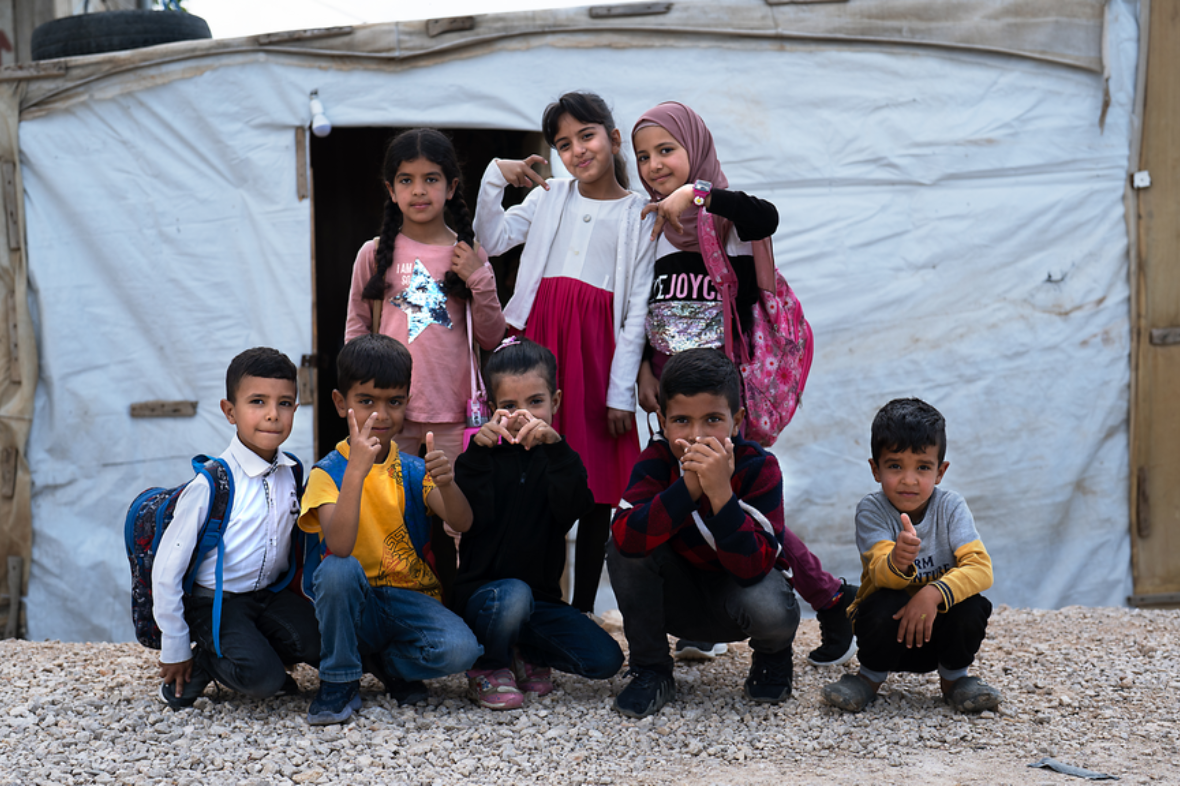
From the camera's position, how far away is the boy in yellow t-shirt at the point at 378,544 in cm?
223

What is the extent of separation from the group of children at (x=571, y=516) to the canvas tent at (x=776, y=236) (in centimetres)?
153

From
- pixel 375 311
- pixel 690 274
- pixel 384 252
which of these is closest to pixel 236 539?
pixel 375 311

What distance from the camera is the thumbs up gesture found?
7.07 feet

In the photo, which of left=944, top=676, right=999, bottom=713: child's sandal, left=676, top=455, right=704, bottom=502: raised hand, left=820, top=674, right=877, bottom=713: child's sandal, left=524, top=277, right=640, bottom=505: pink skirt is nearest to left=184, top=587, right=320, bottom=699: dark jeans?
left=524, top=277, right=640, bottom=505: pink skirt

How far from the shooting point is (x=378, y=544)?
7.83 feet

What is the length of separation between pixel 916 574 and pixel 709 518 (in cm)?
53

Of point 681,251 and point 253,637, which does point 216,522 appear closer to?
point 253,637

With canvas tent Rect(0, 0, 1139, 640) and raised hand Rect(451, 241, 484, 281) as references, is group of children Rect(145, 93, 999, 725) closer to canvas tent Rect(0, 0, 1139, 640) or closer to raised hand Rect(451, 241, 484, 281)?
raised hand Rect(451, 241, 484, 281)

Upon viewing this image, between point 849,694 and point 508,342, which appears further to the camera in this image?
point 508,342

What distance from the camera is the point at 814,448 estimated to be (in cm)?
425

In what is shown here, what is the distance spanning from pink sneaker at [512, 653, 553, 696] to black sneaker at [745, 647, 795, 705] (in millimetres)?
503

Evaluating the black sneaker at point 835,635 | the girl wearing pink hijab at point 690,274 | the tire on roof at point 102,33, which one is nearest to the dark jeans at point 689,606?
the girl wearing pink hijab at point 690,274

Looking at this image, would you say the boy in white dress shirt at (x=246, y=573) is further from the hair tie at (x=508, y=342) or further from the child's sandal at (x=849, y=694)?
the child's sandal at (x=849, y=694)

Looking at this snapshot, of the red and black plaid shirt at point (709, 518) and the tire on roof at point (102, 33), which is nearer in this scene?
the red and black plaid shirt at point (709, 518)
